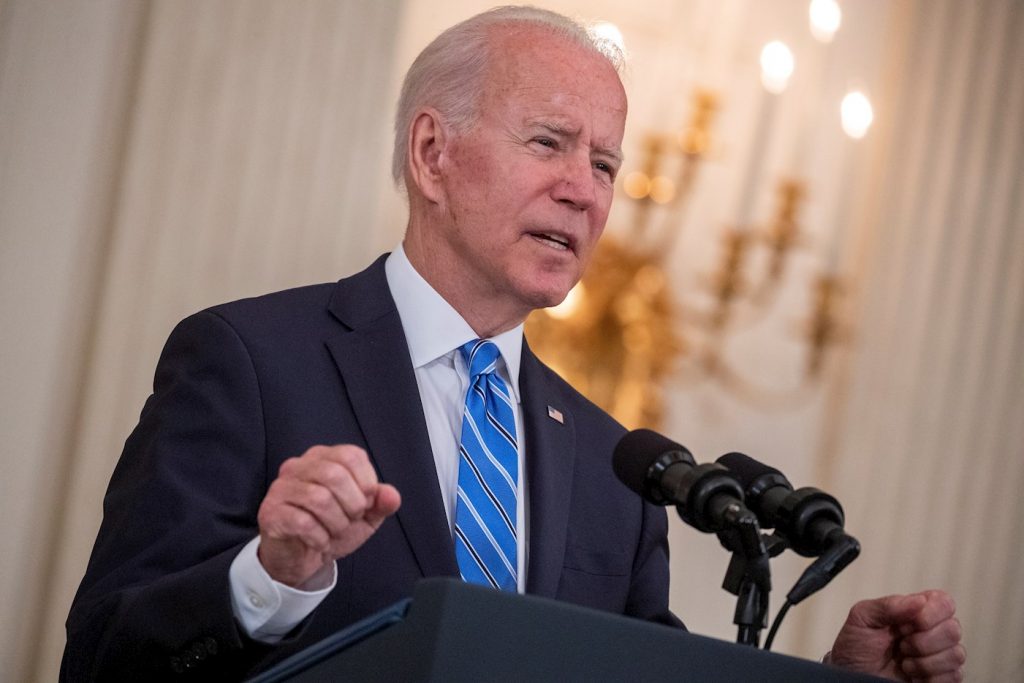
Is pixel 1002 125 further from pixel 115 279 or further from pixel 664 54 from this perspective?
pixel 115 279

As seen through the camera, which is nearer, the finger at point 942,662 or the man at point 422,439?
the man at point 422,439

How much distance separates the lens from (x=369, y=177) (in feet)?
13.6

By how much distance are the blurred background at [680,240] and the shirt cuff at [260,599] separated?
240cm

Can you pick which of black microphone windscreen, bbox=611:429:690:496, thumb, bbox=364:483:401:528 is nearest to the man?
thumb, bbox=364:483:401:528

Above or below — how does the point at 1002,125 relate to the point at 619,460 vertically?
above

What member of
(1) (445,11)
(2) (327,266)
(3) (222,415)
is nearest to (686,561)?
(2) (327,266)

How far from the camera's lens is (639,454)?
1578mm

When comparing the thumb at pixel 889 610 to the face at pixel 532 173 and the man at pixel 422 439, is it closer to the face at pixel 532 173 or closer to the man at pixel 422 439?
the man at pixel 422 439

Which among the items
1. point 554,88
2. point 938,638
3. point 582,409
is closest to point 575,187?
point 554,88

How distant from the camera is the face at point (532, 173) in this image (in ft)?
7.16

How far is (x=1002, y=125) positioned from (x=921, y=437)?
130 centimetres

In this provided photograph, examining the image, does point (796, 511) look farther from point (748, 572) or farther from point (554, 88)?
point (554, 88)

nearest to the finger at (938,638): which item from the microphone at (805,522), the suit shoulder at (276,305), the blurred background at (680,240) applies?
the microphone at (805,522)

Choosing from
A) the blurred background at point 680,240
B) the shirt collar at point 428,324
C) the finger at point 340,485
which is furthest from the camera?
the blurred background at point 680,240
